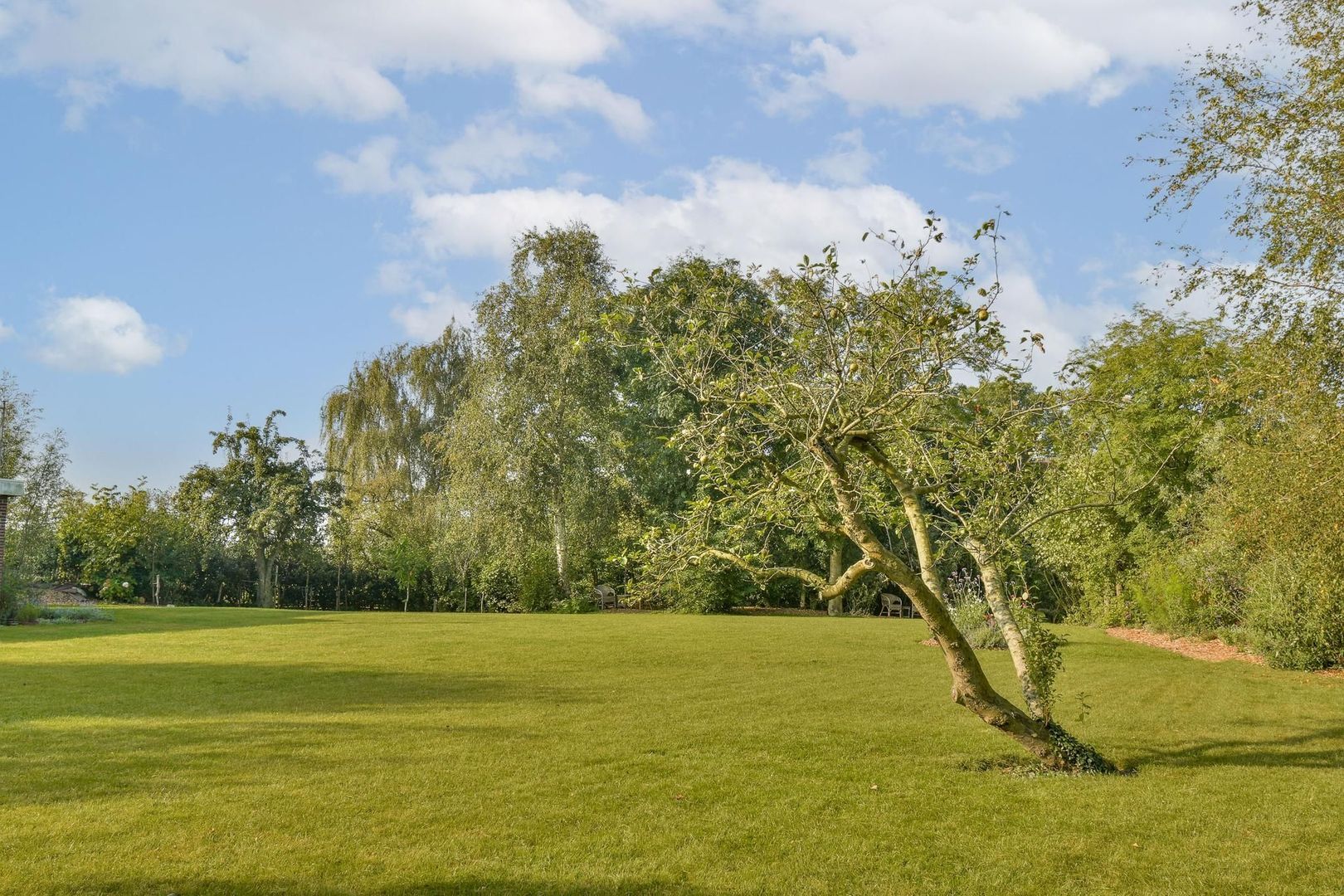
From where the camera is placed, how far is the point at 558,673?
550 inches

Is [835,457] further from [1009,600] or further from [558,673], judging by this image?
[558,673]

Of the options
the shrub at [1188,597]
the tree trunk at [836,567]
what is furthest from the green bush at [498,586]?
the shrub at [1188,597]

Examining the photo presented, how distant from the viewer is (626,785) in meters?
7.48

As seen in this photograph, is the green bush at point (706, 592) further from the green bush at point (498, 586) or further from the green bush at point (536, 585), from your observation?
the green bush at point (498, 586)

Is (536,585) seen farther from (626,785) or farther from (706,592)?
(626,785)

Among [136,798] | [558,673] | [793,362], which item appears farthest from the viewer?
[558,673]

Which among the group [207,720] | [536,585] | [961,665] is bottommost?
[207,720]

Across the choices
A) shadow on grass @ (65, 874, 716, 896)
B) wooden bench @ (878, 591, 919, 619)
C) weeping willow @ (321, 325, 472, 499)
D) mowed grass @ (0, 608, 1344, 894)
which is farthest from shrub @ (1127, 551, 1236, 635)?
weeping willow @ (321, 325, 472, 499)

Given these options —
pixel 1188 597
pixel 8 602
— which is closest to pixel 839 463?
pixel 1188 597

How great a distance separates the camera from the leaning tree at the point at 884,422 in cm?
782

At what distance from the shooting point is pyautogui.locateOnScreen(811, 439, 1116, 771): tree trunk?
8.12 m

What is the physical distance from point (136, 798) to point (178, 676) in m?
6.56

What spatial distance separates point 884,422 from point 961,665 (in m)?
2.26

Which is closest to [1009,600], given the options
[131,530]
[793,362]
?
[793,362]
